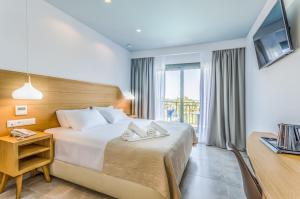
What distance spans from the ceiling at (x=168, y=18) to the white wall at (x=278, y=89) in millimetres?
417

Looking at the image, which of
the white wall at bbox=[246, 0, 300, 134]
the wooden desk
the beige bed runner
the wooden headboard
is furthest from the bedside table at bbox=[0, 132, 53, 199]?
the white wall at bbox=[246, 0, 300, 134]

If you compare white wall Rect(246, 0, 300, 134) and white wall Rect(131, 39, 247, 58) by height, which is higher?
white wall Rect(131, 39, 247, 58)

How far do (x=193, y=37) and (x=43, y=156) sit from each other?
12.7ft

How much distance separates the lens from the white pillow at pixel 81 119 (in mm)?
2492

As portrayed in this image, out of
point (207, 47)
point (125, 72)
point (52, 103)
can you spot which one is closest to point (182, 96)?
point (207, 47)

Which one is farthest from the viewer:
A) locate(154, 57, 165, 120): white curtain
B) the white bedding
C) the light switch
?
locate(154, 57, 165, 120): white curtain

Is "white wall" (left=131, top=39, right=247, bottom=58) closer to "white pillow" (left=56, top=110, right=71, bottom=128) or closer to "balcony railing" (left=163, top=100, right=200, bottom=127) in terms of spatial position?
"balcony railing" (left=163, top=100, right=200, bottom=127)

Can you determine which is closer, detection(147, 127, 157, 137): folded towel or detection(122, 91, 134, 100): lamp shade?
detection(147, 127, 157, 137): folded towel

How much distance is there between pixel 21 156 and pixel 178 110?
384 centimetres

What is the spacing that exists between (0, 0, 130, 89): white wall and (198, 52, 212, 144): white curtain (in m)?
2.51

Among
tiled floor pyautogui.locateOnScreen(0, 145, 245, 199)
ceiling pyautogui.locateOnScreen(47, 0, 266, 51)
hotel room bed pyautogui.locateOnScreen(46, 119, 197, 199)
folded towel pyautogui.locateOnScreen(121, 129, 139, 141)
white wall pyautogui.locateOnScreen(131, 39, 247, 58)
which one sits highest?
ceiling pyautogui.locateOnScreen(47, 0, 266, 51)

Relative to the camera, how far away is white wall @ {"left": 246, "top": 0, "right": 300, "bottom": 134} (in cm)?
156

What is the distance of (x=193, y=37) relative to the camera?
3740 millimetres

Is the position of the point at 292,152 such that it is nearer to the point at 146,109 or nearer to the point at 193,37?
the point at 193,37
